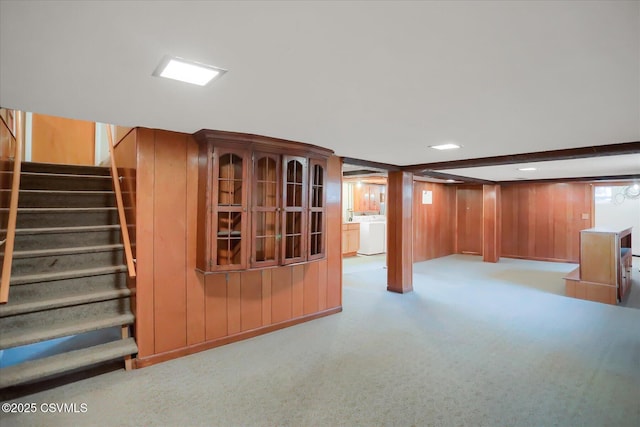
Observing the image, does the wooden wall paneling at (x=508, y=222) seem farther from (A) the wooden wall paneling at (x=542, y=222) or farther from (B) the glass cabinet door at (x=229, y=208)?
(B) the glass cabinet door at (x=229, y=208)

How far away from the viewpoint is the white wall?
828cm

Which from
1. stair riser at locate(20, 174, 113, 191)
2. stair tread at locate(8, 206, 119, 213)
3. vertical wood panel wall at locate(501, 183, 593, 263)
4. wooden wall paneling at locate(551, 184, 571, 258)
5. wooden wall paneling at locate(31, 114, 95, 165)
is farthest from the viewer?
wooden wall paneling at locate(551, 184, 571, 258)

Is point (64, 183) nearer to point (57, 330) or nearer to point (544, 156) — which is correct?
point (57, 330)

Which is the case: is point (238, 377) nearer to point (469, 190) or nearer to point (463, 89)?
point (463, 89)

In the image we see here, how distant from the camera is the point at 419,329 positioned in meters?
3.76

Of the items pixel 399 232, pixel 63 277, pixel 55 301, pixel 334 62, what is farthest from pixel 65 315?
pixel 399 232

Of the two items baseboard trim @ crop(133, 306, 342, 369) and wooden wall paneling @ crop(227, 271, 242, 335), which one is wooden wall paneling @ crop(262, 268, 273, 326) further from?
wooden wall paneling @ crop(227, 271, 242, 335)

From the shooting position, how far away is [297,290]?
12.9 ft

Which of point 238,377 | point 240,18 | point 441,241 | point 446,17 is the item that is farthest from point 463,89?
point 441,241

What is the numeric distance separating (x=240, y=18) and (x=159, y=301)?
2.57 metres

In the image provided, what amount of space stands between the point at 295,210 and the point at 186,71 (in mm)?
1890

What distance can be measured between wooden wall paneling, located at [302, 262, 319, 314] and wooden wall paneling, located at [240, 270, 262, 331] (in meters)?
0.63

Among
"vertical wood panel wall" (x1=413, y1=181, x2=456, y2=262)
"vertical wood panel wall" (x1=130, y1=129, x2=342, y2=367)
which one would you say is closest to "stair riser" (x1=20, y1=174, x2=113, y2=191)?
"vertical wood panel wall" (x1=130, y1=129, x2=342, y2=367)
